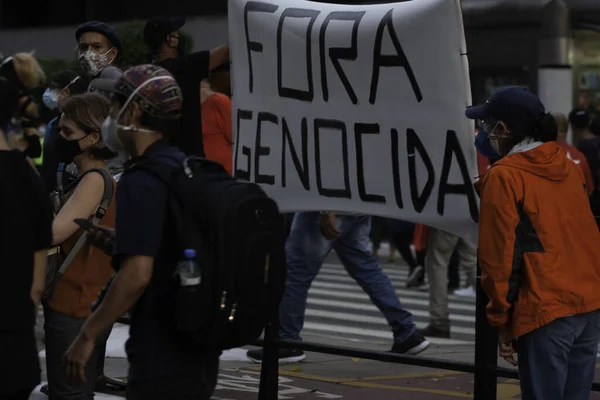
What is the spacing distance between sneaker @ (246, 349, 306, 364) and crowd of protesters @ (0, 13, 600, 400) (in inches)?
49.7

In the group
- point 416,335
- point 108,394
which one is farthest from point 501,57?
point 108,394

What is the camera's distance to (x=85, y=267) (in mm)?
5660

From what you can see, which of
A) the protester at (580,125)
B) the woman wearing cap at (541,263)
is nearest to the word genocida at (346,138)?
the woman wearing cap at (541,263)

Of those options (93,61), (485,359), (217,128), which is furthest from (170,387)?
(217,128)

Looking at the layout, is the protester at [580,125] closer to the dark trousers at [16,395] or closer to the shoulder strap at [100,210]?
the shoulder strap at [100,210]

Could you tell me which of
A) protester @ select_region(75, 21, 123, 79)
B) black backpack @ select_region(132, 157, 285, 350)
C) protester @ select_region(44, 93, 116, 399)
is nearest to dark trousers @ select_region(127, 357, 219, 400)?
black backpack @ select_region(132, 157, 285, 350)

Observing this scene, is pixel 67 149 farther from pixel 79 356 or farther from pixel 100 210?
pixel 79 356

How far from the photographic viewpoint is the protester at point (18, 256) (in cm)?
408

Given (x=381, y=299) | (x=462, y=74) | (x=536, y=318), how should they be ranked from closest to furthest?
(x=536, y=318), (x=462, y=74), (x=381, y=299)

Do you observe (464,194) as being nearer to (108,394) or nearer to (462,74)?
(462,74)

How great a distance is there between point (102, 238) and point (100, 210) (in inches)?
36.0

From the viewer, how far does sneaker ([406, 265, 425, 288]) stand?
14969mm

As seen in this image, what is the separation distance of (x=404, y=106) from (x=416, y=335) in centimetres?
263

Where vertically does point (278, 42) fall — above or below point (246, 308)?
above
